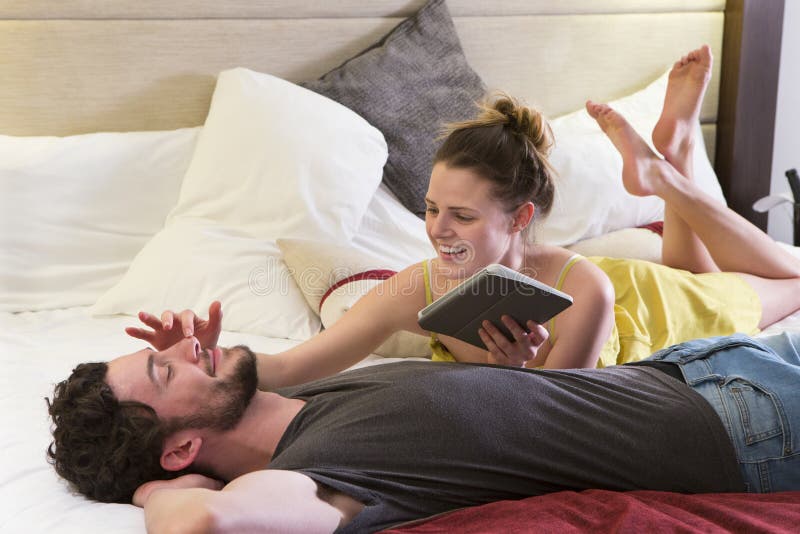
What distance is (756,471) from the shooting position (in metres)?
1.32

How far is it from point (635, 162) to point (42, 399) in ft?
5.03

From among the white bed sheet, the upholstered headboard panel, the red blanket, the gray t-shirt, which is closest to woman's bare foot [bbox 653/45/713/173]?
the white bed sheet

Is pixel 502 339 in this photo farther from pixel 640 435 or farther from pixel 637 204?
pixel 637 204

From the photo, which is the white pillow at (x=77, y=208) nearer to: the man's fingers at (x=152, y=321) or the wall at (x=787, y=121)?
the man's fingers at (x=152, y=321)

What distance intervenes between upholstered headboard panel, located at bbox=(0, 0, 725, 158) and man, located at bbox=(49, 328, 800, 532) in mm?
1468

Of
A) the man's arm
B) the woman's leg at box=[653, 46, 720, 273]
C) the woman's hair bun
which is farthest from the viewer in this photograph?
the woman's leg at box=[653, 46, 720, 273]

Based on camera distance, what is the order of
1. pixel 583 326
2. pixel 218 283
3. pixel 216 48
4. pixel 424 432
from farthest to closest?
pixel 216 48
pixel 218 283
pixel 583 326
pixel 424 432

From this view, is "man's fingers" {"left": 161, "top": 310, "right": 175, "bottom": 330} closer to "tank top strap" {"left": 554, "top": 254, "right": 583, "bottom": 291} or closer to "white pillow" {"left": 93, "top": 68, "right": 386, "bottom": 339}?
"white pillow" {"left": 93, "top": 68, "right": 386, "bottom": 339}

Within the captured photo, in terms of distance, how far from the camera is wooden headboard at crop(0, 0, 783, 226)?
100 inches

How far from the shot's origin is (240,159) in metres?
2.48

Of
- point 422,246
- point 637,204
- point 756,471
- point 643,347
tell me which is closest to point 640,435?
point 756,471

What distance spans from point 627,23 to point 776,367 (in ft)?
7.18

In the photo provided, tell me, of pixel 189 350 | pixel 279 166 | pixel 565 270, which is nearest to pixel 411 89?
pixel 279 166

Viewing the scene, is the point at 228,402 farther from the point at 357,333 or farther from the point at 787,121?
the point at 787,121
